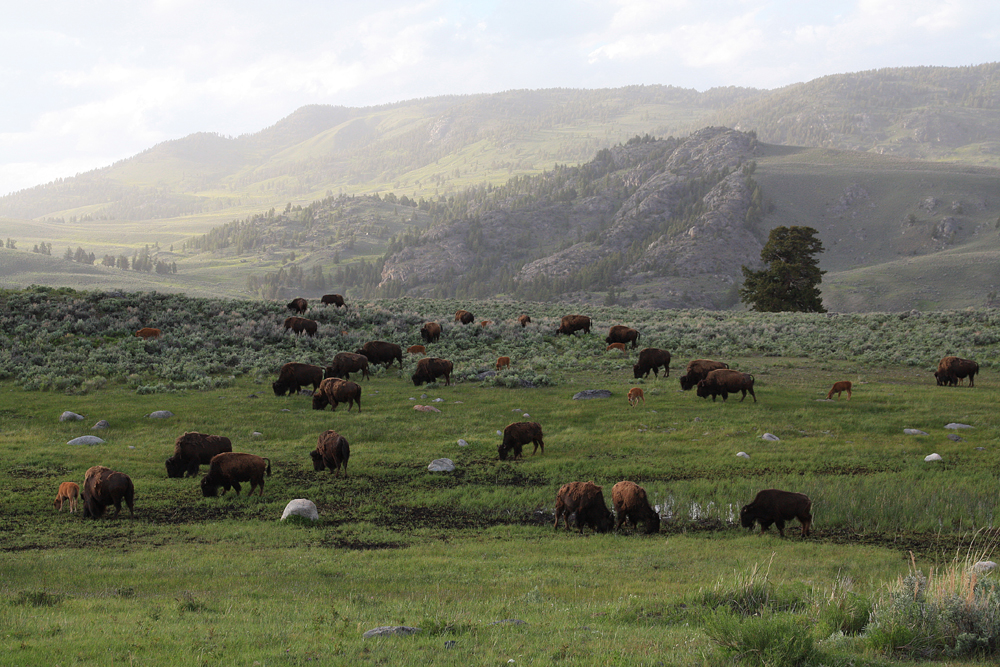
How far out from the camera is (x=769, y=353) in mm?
36688

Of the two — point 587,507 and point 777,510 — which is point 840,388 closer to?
point 777,510

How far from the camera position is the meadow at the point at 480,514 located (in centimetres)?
726

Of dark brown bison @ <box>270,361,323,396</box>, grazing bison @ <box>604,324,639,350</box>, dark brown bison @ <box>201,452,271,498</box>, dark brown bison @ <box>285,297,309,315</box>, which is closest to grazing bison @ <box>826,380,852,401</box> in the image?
grazing bison @ <box>604,324,639,350</box>

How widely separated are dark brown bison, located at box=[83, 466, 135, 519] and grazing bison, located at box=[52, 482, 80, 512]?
509 millimetres

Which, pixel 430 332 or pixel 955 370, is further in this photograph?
pixel 430 332

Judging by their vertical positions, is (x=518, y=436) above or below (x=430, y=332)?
below

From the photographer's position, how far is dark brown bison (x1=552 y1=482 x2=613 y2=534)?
14.6 m

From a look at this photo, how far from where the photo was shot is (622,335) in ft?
127

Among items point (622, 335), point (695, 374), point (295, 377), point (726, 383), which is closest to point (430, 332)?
point (622, 335)

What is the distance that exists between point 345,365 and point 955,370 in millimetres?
26291

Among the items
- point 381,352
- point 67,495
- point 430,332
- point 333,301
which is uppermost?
point 333,301

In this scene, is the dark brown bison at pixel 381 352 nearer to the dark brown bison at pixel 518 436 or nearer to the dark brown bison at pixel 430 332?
the dark brown bison at pixel 430 332

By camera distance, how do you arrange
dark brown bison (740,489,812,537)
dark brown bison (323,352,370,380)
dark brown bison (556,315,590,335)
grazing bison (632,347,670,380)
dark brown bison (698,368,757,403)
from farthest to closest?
dark brown bison (556,315,590,335) < grazing bison (632,347,670,380) < dark brown bison (323,352,370,380) < dark brown bison (698,368,757,403) < dark brown bison (740,489,812,537)

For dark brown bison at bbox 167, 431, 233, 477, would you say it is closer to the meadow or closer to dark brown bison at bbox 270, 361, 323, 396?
the meadow
